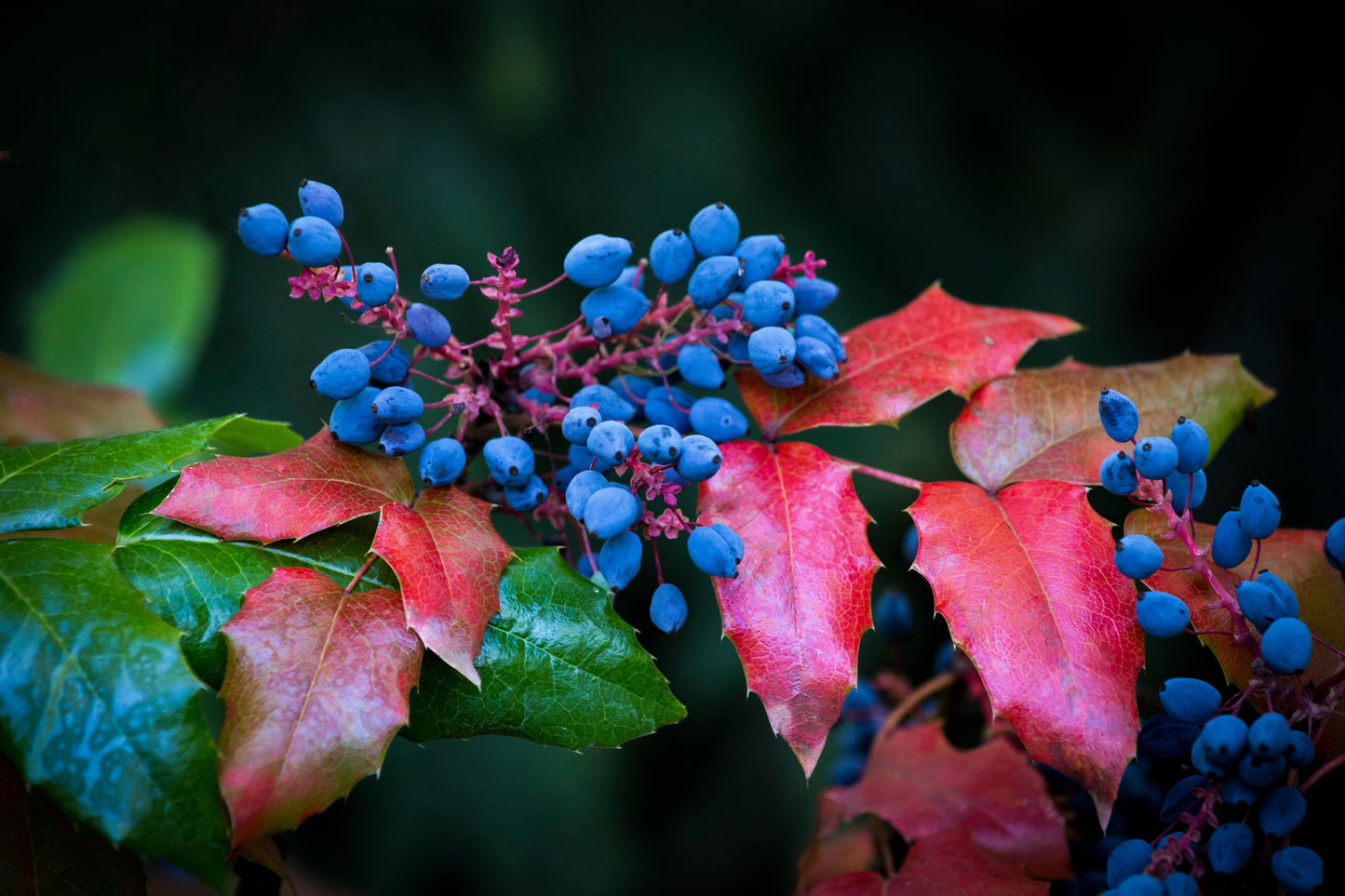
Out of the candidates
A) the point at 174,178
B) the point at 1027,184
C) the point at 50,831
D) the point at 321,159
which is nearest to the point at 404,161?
the point at 321,159

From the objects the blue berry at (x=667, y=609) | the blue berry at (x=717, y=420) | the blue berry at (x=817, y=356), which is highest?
the blue berry at (x=817, y=356)

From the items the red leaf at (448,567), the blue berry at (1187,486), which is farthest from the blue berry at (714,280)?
the blue berry at (1187,486)

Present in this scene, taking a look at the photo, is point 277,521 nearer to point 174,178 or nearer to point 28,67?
point 174,178

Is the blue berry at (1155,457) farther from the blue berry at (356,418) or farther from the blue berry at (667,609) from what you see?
the blue berry at (356,418)

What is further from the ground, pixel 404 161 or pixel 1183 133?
pixel 1183 133

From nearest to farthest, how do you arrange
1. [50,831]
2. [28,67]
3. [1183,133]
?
[50,831], [1183,133], [28,67]

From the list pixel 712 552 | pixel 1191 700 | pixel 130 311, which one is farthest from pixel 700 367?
pixel 130 311

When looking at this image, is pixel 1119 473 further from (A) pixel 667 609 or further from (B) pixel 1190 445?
(A) pixel 667 609
